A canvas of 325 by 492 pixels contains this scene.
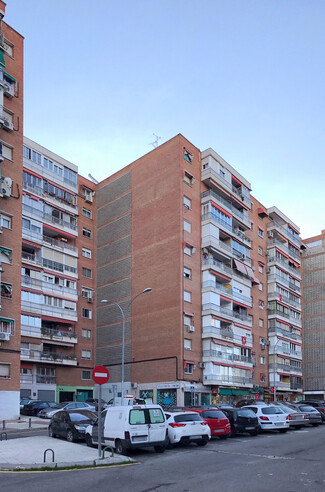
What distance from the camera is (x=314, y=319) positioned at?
76875 mm

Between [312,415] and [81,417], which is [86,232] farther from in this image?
[81,417]

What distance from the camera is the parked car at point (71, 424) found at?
22.2 meters

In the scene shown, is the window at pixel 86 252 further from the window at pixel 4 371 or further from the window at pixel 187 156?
the window at pixel 4 371

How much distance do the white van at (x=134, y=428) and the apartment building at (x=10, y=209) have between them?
65.1 ft

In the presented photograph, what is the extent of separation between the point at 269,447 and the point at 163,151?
36.8 metres

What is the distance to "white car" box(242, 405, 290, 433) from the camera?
27.8 m

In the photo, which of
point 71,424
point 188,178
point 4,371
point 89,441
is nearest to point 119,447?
point 89,441

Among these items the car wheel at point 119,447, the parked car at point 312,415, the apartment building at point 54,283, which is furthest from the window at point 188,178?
the car wheel at point 119,447

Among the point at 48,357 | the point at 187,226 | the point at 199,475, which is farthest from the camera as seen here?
the point at 187,226

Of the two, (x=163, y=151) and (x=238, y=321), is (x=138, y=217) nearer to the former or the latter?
(x=163, y=151)

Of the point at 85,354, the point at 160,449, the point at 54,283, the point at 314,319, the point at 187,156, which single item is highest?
the point at 187,156

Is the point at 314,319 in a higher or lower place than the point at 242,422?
higher

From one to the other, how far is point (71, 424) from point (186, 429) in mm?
4592

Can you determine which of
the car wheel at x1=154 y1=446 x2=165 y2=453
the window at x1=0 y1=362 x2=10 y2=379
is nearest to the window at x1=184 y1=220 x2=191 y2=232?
the window at x1=0 y1=362 x2=10 y2=379
